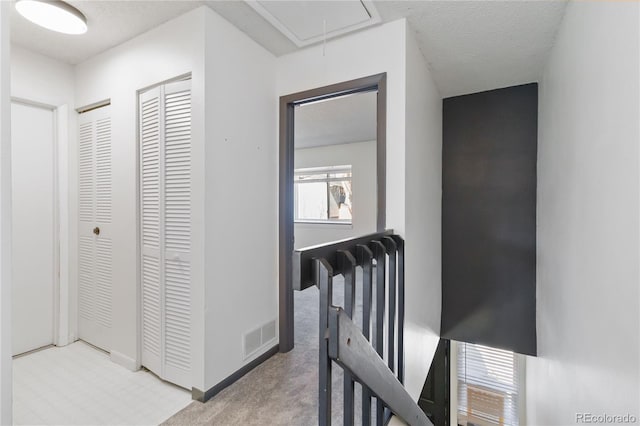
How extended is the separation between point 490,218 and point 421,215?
1180 millimetres

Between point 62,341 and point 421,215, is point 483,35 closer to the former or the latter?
point 421,215

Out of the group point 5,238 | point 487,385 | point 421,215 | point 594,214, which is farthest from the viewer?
point 487,385

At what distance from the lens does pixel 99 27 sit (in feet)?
6.75

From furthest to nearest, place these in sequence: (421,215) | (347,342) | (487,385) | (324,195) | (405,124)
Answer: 1. (324,195)
2. (487,385)
3. (421,215)
4. (405,124)
5. (347,342)

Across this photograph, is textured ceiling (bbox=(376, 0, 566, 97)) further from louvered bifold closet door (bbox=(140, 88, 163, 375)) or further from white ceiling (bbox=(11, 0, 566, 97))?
louvered bifold closet door (bbox=(140, 88, 163, 375))

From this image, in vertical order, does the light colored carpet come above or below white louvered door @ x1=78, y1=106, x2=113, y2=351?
below

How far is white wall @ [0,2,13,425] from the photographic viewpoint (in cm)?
63

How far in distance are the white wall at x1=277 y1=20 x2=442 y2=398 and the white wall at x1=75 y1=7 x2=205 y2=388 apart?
0.78 m

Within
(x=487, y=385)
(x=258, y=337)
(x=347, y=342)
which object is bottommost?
(x=487, y=385)

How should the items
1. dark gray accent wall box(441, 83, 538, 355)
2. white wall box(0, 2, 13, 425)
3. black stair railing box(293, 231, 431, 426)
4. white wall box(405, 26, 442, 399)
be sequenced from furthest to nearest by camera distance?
dark gray accent wall box(441, 83, 538, 355)
white wall box(405, 26, 442, 399)
black stair railing box(293, 231, 431, 426)
white wall box(0, 2, 13, 425)

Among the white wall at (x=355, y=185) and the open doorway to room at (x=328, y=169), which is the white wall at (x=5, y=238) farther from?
the white wall at (x=355, y=185)

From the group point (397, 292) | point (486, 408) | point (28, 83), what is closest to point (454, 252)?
point (397, 292)

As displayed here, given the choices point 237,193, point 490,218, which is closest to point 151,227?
point 237,193

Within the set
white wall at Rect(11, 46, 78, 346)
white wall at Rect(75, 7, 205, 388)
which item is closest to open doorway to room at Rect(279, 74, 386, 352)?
white wall at Rect(75, 7, 205, 388)
